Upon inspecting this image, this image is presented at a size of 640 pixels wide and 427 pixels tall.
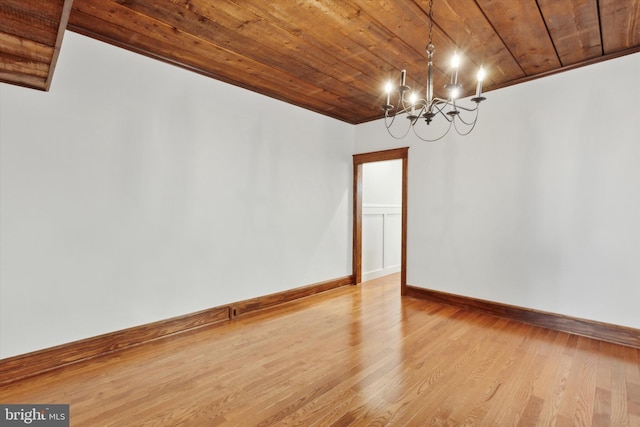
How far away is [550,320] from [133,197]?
4.03 metres

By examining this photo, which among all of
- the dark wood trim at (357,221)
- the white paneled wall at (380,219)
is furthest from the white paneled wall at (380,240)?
the dark wood trim at (357,221)

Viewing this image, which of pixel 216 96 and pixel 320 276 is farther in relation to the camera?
pixel 320 276

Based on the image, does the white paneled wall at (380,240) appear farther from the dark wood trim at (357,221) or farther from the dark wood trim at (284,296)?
the dark wood trim at (284,296)

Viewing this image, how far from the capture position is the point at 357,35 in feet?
7.68

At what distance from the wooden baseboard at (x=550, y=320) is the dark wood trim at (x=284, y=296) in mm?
1223

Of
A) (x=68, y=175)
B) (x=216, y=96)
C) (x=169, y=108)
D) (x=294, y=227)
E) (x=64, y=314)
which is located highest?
(x=216, y=96)

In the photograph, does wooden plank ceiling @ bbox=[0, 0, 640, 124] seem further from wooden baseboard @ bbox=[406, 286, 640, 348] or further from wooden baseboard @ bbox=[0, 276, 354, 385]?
wooden baseboard @ bbox=[406, 286, 640, 348]

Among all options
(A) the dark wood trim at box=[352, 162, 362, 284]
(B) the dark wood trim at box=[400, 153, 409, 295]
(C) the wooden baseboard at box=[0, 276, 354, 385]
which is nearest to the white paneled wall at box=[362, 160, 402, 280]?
(A) the dark wood trim at box=[352, 162, 362, 284]

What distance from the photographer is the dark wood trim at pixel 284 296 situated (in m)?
3.30

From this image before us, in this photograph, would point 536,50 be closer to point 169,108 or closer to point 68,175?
point 169,108

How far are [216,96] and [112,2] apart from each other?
1.18 meters

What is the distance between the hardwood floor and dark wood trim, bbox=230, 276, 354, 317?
304mm

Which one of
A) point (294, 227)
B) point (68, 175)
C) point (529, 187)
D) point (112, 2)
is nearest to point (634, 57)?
point (529, 187)

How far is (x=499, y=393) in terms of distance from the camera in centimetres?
191
